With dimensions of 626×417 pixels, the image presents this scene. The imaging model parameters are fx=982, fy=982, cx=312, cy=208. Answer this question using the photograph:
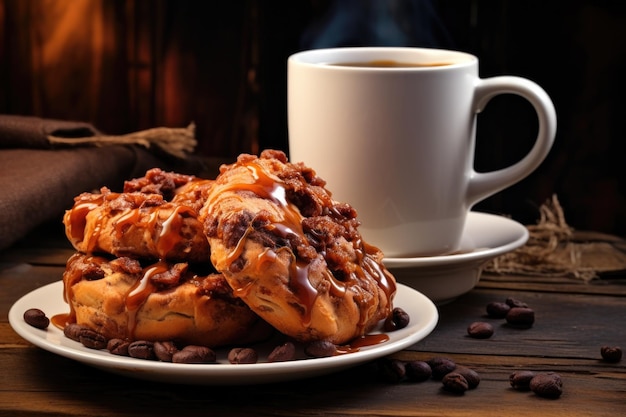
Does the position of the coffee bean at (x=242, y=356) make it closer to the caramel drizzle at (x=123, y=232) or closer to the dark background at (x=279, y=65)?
the caramel drizzle at (x=123, y=232)

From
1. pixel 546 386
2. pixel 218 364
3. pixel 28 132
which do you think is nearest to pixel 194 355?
Answer: pixel 218 364

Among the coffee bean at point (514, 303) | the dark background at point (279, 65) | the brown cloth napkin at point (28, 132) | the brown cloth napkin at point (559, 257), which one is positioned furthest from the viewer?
the dark background at point (279, 65)

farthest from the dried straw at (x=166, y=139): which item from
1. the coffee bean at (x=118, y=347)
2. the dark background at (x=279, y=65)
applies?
the coffee bean at (x=118, y=347)

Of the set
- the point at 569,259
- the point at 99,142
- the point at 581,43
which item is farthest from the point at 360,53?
the point at 581,43

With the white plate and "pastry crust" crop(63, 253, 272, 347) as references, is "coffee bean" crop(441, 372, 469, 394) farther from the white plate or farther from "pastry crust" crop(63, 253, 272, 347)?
"pastry crust" crop(63, 253, 272, 347)

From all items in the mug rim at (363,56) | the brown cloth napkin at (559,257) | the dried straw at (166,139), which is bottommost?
the brown cloth napkin at (559,257)

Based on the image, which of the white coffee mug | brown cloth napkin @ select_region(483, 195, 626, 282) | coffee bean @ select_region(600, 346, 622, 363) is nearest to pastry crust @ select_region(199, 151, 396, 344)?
the white coffee mug
